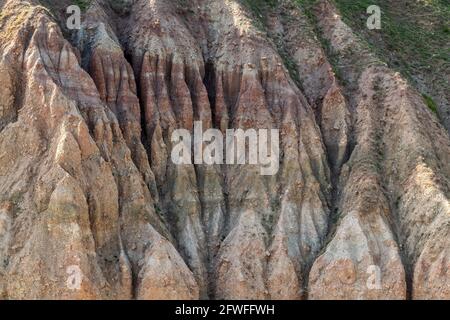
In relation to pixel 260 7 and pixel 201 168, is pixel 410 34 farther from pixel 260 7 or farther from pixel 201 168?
pixel 201 168

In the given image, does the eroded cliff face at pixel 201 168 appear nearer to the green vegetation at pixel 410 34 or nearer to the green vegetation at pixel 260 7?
the green vegetation at pixel 260 7

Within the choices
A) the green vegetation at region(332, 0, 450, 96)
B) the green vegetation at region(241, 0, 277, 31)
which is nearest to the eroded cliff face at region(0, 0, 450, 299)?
the green vegetation at region(241, 0, 277, 31)

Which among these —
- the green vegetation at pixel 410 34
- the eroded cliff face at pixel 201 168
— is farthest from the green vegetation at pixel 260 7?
the green vegetation at pixel 410 34

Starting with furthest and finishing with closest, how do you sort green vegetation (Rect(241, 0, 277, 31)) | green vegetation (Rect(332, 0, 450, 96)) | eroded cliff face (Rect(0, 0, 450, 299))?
green vegetation (Rect(332, 0, 450, 96)) → green vegetation (Rect(241, 0, 277, 31)) → eroded cliff face (Rect(0, 0, 450, 299))

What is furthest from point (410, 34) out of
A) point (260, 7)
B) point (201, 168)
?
point (201, 168)

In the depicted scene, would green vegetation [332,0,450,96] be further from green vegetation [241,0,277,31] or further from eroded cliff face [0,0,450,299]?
green vegetation [241,0,277,31]

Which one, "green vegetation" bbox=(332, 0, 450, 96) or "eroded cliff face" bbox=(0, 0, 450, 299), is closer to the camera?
"eroded cliff face" bbox=(0, 0, 450, 299)

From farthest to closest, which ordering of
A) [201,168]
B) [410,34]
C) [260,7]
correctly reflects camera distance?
[410,34] → [260,7] → [201,168]

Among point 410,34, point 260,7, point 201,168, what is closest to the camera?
point 201,168
